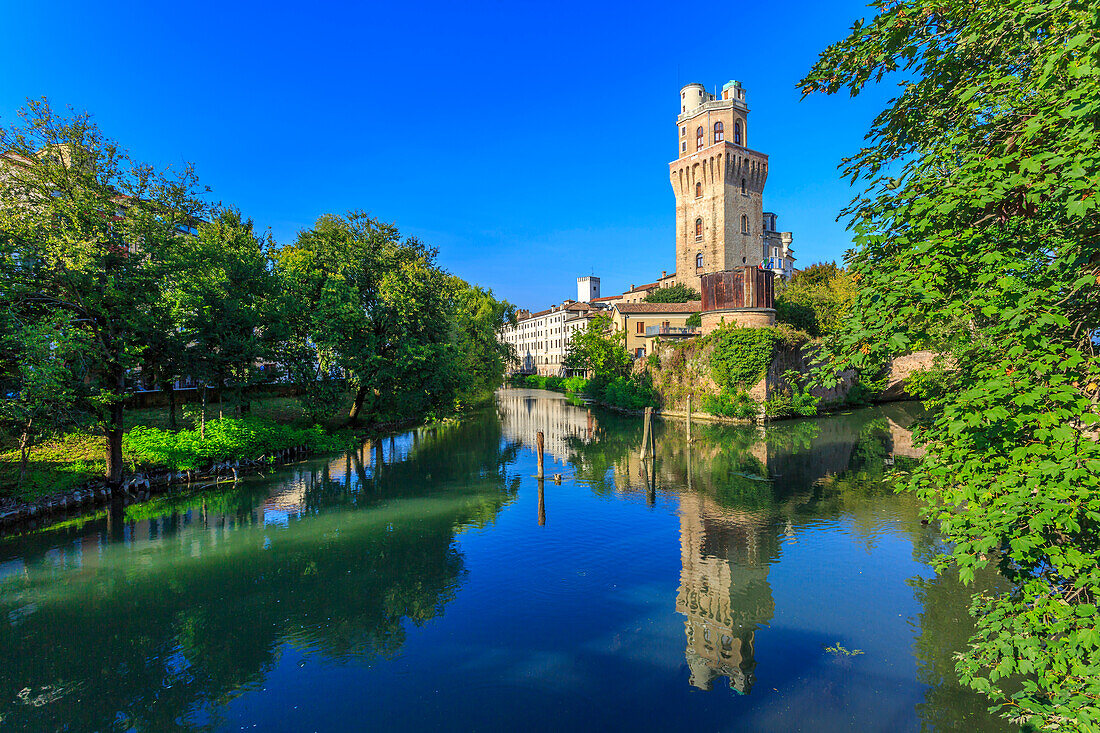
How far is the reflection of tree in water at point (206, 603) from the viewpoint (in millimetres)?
8117

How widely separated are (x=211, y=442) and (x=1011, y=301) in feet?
83.0

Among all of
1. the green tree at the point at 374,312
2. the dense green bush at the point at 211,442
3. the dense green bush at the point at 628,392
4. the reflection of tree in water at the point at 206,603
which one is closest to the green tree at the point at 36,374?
the reflection of tree in water at the point at 206,603

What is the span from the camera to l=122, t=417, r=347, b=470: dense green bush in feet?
66.7

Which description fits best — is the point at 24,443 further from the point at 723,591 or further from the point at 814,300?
the point at 814,300

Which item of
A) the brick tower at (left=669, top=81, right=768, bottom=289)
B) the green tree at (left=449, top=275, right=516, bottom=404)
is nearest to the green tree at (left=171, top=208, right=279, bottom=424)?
the green tree at (left=449, top=275, right=516, bottom=404)

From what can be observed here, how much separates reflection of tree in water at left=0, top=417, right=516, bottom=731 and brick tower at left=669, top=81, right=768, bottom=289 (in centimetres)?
5839

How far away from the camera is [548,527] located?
1570 cm

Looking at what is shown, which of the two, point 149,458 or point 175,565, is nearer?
point 175,565

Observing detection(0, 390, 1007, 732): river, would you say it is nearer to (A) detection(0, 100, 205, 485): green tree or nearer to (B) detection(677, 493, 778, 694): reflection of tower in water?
(B) detection(677, 493, 778, 694): reflection of tower in water

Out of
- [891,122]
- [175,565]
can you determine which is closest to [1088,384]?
[891,122]

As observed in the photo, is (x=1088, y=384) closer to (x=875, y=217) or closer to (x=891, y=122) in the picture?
(x=875, y=217)

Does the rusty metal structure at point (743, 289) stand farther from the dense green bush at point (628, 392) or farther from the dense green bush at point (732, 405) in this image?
the dense green bush at point (628, 392)

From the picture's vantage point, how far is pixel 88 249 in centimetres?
1655

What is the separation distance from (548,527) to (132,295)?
1664 centimetres
